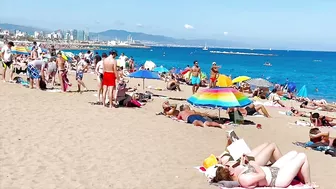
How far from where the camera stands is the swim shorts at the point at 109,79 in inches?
445

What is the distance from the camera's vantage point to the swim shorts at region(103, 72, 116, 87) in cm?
1130

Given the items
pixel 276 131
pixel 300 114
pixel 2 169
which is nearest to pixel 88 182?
pixel 2 169

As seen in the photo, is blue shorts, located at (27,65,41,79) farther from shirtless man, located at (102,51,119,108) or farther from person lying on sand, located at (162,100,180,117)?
person lying on sand, located at (162,100,180,117)

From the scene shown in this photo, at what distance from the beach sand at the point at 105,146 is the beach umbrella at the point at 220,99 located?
1.97 ft

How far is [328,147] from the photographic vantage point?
28.9 feet

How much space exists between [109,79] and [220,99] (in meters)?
2.99

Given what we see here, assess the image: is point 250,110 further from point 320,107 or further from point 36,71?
point 320,107

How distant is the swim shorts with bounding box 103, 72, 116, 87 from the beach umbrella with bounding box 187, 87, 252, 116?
2.23 meters

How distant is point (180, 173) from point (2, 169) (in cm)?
241

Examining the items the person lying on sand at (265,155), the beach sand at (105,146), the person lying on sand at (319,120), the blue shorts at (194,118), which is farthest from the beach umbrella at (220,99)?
the person lying on sand at (265,155)

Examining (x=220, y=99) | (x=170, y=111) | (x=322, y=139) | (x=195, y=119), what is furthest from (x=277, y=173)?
(x=170, y=111)

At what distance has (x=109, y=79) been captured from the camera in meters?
11.3

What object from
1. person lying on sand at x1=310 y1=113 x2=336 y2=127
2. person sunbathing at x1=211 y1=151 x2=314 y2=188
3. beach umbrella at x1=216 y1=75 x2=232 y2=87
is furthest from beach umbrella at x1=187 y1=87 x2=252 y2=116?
beach umbrella at x1=216 y1=75 x2=232 y2=87

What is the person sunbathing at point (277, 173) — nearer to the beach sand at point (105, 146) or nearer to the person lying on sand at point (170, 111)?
the beach sand at point (105, 146)
